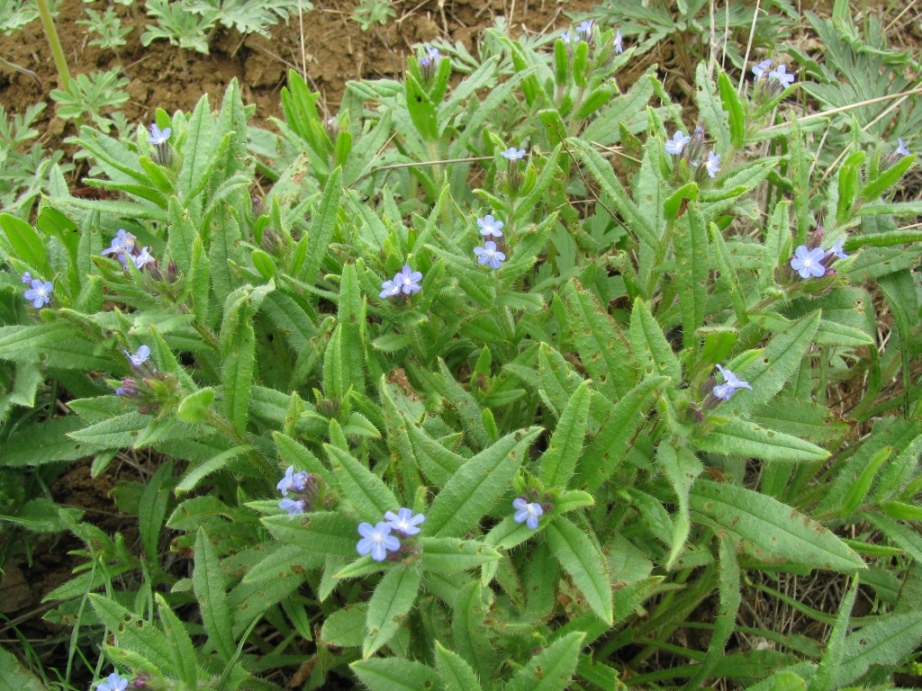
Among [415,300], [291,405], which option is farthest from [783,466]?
[291,405]

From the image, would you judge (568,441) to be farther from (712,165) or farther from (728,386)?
(712,165)

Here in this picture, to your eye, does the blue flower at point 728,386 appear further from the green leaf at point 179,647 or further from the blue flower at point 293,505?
the green leaf at point 179,647

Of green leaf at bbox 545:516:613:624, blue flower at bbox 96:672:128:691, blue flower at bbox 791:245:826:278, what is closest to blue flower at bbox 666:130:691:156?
blue flower at bbox 791:245:826:278

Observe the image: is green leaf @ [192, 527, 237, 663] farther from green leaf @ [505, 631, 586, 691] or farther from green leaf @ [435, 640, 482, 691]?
green leaf @ [505, 631, 586, 691]

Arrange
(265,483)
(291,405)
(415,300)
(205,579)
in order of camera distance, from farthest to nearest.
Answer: (265,483), (415,300), (205,579), (291,405)

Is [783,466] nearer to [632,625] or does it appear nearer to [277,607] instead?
[632,625]

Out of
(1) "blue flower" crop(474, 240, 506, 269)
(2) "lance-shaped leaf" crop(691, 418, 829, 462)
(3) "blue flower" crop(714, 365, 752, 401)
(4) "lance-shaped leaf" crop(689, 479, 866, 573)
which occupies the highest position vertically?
(1) "blue flower" crop(474, 240, 506, 269)
